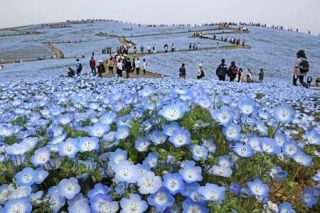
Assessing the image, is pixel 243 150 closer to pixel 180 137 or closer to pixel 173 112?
pixel 180 137

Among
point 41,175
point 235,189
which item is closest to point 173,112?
point 235,189

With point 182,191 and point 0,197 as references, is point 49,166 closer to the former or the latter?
point 0,197

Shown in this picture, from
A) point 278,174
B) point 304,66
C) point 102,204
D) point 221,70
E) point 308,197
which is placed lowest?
point 221,70

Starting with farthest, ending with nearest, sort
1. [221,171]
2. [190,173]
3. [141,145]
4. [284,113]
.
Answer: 1. [284,113]
2. [141,145]
3. [221,171]
4. [190,173]

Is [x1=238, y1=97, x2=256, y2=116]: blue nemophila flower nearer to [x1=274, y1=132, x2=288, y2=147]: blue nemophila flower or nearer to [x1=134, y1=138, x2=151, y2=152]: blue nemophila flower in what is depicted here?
[x1=274, y1=132, x2=288, y2=147]: blue nemophila flower

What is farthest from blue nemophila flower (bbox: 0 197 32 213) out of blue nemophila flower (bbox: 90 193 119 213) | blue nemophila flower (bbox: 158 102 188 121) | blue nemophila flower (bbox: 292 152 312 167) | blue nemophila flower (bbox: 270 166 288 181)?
blue nemophila flower (bbox: 292 152 312 167)

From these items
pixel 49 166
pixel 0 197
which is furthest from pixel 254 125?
pixel 0 197

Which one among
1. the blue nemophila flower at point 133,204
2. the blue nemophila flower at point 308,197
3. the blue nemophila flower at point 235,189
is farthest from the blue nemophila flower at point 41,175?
the blue nemophila flower at point 308,197
